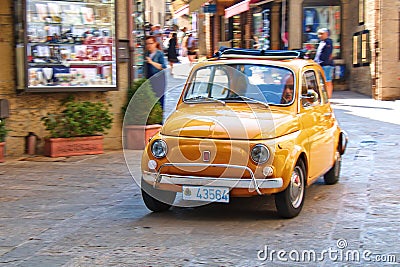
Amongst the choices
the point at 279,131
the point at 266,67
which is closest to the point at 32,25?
the point at 266,67

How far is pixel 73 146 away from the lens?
423 inches

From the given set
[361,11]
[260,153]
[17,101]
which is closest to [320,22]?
[361,11]

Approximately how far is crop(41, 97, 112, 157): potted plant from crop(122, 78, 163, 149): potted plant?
1.30 ft

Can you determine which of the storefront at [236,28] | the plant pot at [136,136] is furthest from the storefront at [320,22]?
the plant pot at [136,136]

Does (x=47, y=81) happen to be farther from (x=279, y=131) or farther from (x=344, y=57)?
(x=344, y=57)

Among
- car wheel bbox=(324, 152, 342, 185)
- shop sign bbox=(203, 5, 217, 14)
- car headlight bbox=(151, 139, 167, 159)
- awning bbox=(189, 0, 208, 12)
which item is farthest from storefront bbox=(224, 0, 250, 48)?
car headlight bbox=(151, 139, 167, 159)

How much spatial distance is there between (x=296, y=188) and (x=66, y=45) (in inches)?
213

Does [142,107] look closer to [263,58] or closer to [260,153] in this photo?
[263,58]

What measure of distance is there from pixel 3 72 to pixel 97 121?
164 centimetres

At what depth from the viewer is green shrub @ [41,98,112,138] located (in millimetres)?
10695

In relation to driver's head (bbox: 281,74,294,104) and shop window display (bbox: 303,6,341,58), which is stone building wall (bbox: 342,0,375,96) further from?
driver's head (bbox: 281,74,294,104)

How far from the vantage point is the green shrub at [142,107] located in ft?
36.0

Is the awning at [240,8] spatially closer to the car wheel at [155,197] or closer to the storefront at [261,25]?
the storefront at [261,25]

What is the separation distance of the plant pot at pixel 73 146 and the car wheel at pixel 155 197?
4.01 m
